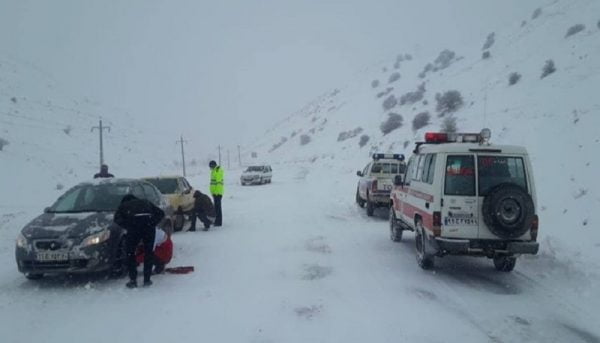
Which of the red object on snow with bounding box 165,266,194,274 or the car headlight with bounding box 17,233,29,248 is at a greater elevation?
the car headlight with bounding box 17,233,29,248

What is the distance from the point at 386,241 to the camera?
39.3 feet

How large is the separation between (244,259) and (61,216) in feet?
12.1

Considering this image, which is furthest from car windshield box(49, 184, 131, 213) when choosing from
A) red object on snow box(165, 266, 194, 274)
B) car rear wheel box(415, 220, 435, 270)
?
car rear wheel box(415, 220, 435, 270)

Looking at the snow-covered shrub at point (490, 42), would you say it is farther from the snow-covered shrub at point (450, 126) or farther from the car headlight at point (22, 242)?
the car headlight at point (22, 242)

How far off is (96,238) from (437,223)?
598 centimetres

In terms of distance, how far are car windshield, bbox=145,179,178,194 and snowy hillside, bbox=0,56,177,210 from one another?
10082 mm

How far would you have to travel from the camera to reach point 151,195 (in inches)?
414

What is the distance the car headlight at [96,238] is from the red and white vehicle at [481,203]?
5.81 metres

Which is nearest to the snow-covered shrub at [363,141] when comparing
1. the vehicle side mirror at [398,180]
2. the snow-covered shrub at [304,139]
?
the snow-covered shrub at [304,139]

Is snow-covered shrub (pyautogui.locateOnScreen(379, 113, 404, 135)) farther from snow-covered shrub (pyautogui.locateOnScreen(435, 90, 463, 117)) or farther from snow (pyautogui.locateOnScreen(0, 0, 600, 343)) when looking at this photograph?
snow (pyautogui.locateOnScreen(0, 0, 600, 343))

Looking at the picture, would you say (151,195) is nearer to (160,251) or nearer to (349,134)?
(160,251)

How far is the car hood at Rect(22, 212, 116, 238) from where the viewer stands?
7.63m

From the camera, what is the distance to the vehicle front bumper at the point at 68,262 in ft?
24.6

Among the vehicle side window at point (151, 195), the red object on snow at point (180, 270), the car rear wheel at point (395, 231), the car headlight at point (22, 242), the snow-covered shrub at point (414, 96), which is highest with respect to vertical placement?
the snow-covered shrub at point (414, 96)
